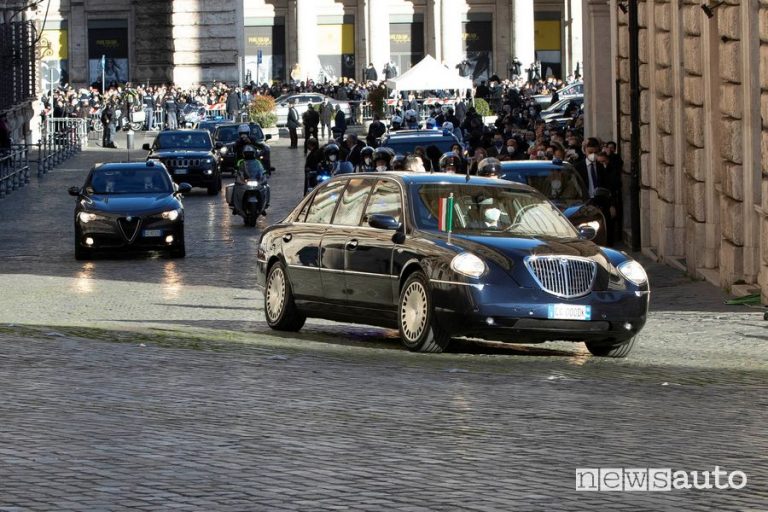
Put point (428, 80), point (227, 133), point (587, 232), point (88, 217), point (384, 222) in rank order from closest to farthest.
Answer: point (384, 222)
point (587, 232)
point (88, 217)
point (227, 133)
point (428, 80)

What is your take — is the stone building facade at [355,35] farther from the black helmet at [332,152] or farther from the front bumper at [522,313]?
the front bumper at [522,313]

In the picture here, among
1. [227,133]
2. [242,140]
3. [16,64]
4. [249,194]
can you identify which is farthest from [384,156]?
[16,64]

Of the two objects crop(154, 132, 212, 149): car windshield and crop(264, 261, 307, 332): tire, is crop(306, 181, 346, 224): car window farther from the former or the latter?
crop(154, 132, 212, 149): car windshield

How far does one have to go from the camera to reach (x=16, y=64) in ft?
196

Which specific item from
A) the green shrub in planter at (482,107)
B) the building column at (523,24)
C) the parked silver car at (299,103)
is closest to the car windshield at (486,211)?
the green shrub in planter at (482,107)

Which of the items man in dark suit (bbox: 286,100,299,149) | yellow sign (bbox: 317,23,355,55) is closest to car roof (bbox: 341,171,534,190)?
man in dark suit (bbox: 286,100,299,149)

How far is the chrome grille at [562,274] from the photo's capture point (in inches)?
603

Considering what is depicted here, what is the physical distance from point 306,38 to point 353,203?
267 feet

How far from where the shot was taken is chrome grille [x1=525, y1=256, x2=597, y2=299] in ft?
50.2

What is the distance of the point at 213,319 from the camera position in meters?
20.1

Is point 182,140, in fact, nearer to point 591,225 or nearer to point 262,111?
point 262,111

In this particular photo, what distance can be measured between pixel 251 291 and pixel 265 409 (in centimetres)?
1227

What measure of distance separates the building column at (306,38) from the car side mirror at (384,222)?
269ft

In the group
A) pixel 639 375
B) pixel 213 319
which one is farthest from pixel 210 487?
pixel 213 319
